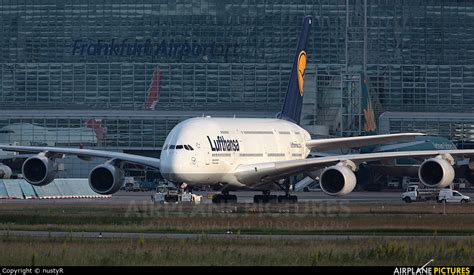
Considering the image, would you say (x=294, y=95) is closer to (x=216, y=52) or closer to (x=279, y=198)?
(x=279, y=198)

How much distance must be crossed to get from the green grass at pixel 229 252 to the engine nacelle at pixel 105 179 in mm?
24020

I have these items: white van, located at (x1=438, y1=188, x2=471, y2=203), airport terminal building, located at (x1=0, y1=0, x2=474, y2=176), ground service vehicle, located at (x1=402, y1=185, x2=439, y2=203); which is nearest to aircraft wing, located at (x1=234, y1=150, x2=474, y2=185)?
white van, located at (x1=438, y1=188, x2=471, y2=203)

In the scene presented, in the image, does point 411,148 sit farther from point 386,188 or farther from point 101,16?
point 101,16

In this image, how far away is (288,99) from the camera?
71.8 m

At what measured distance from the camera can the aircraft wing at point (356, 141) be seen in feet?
213

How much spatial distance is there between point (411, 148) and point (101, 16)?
38766mm

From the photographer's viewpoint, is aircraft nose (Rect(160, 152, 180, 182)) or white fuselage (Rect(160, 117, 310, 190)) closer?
aircraft nose (Rect(160, 152, 180, 182))

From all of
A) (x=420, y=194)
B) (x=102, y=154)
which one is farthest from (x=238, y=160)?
(x=420, y=194)

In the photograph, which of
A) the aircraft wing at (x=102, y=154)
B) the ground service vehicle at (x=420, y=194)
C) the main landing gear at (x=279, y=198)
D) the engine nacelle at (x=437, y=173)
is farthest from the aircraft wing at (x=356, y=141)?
the aircraft wing at (x=102, y=154)

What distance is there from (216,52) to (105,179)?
61836 mm

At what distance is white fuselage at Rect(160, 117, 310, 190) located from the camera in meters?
57.9

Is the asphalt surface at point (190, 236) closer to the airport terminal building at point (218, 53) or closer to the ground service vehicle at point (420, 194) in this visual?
the ground service vehicle at point (420, 194)

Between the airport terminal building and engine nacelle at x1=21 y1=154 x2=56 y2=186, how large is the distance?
5609 centimetres

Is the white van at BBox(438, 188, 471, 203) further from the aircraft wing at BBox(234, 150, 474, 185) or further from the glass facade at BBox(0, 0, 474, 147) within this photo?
the glass facade at BBox(0, 0, 474, 147)
